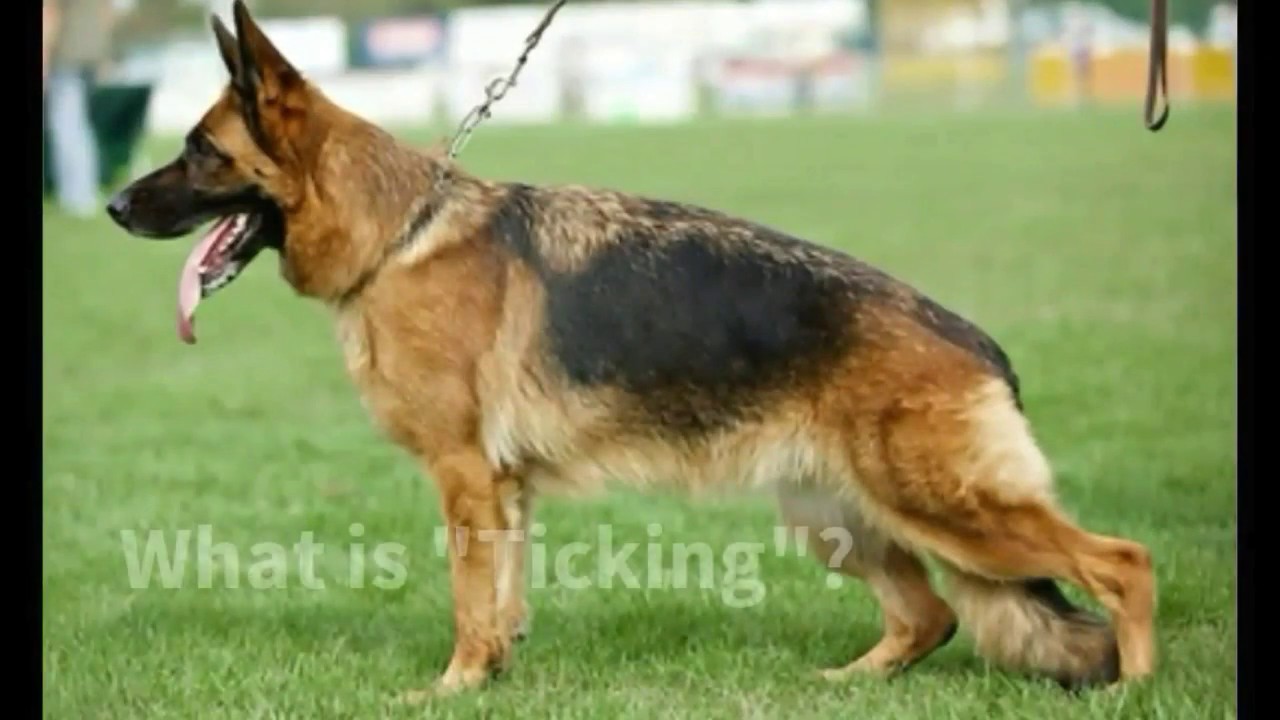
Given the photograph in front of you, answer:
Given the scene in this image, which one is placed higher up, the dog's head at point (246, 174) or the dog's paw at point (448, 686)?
the dog's head at point (246, 174)

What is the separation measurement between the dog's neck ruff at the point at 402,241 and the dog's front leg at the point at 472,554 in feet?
1.82

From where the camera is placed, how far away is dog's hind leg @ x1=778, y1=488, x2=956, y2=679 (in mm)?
5961

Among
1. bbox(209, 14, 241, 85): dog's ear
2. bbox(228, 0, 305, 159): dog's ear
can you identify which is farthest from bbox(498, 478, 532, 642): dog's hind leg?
bbox(209, 14, 241, 85): dog's ear

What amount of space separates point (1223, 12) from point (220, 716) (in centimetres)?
4488

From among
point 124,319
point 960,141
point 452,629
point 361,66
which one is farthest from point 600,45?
point 452,629

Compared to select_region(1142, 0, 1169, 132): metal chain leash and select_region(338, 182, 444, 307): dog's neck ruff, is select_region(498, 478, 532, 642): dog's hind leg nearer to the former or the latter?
select_region(338, 182, 444, 307): dog's neck ruff

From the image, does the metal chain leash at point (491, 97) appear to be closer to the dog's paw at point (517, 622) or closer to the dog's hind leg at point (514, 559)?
the dog's hind leg at point (514, 559)

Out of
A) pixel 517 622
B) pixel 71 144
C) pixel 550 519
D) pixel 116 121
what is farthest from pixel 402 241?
pixel 116 121

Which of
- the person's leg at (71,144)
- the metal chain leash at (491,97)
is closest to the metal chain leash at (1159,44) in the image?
the metal chain leash at (491,97)

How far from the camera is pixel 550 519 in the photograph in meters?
8.24

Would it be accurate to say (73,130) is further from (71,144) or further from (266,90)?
(266,90)

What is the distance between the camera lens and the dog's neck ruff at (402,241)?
5.88 metres

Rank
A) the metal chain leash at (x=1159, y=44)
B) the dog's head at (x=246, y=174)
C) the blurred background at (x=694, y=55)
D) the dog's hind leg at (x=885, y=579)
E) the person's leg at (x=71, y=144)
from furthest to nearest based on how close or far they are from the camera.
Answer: the blurred background at (x=694, y=55) < the person's leg at (x=71, y=144) < the dog's hind leg at (x=885, y=579) < the dog's head at (x=246, y=174) < the metal chain leash at (x=1159, y=44)

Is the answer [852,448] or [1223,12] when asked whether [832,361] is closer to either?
[852,448]
